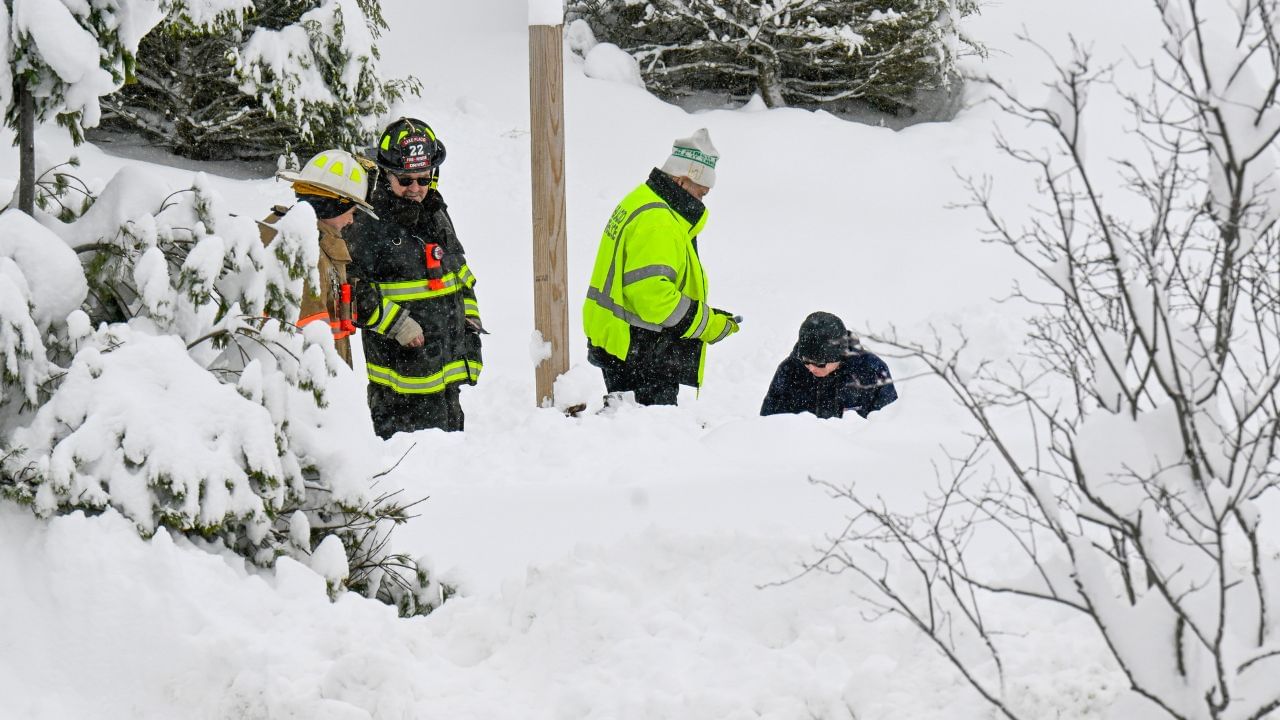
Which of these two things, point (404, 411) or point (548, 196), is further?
point (548, 196)

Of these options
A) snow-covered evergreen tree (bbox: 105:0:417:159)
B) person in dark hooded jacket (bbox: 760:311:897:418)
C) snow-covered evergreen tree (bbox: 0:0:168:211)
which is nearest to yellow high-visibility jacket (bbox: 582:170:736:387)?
person in dark hooded jacket (bbox: 760:311:897:418)

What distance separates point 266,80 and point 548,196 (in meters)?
4.58

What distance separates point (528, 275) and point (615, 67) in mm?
3755

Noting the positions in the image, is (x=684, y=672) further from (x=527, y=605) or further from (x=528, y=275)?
(x=528, y=275)

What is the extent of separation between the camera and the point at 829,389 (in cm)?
584

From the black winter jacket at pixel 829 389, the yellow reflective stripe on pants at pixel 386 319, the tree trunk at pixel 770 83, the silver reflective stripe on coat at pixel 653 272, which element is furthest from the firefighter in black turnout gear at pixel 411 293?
the tree trunk at pixel 770 83

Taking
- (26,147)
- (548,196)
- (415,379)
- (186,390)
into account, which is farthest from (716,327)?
(26,147)

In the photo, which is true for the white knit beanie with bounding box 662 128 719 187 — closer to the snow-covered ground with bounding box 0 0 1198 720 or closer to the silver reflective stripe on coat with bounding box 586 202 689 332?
the silver reflective stripe on coat with bounding box 586 202 689 332

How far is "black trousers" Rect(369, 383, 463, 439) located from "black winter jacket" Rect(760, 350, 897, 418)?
163 cm

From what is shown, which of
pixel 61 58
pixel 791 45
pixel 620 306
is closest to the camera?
pixel 61 58

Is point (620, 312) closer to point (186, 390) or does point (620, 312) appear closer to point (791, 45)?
point (186, 390)

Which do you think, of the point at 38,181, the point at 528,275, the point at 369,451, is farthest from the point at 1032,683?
the point at 528,275

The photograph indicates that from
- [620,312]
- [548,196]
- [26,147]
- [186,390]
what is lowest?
[186,390]

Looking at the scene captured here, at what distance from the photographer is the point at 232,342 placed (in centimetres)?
319
